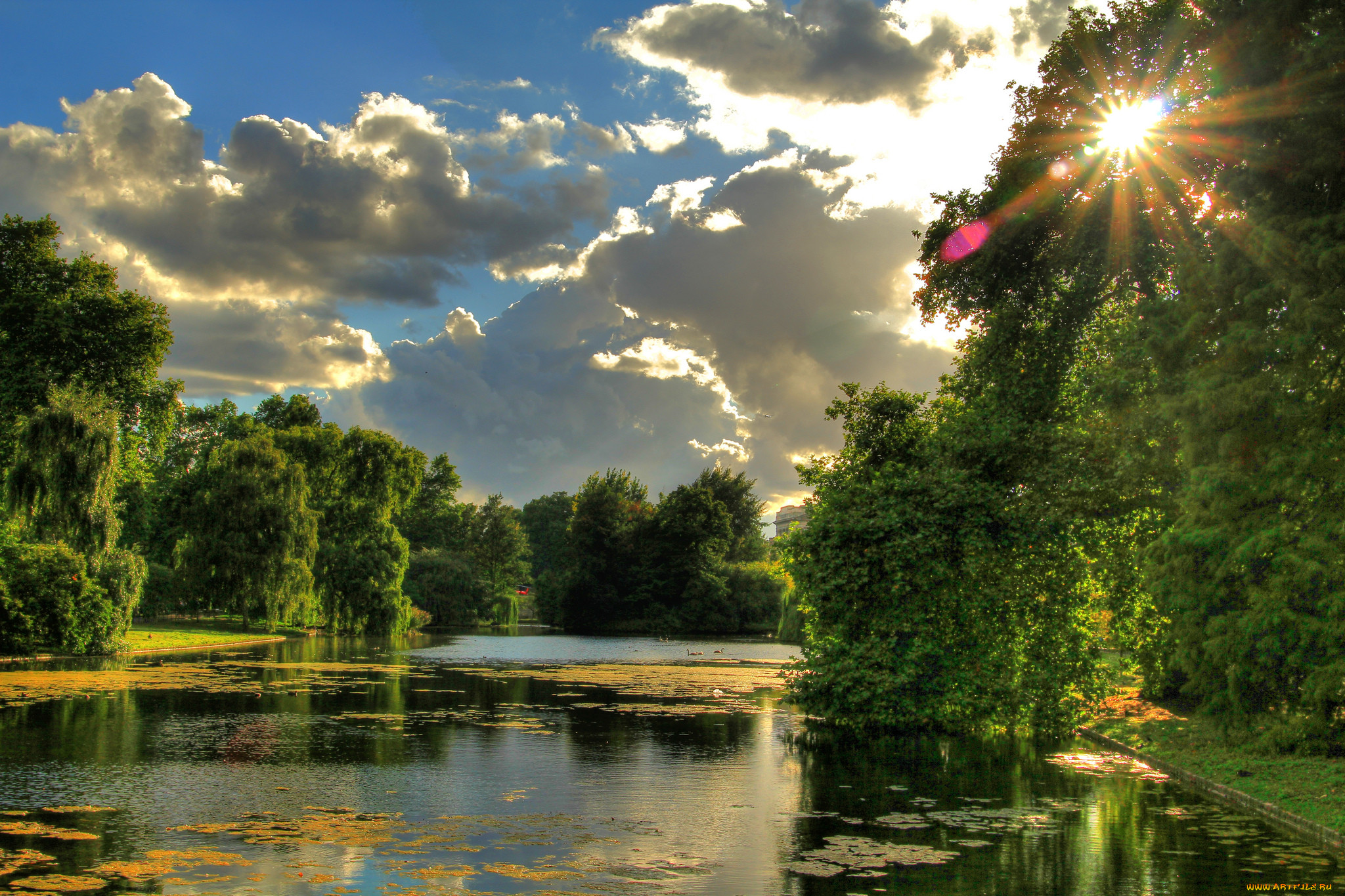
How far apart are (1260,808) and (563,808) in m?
7.95

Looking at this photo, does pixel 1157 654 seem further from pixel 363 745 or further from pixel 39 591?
pixel 39 591

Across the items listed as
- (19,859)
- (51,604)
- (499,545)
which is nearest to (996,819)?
(19,859)

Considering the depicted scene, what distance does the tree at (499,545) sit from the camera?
10862 centimetres

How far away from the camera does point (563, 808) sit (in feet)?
34.6

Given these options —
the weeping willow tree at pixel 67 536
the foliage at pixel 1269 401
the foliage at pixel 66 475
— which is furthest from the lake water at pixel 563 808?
the foliage at pixel 66 475

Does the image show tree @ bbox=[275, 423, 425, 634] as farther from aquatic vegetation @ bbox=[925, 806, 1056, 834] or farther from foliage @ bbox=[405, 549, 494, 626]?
aquatic vegetation @ bbox=[925, 806, 1056, 834]

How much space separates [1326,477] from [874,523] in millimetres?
6712

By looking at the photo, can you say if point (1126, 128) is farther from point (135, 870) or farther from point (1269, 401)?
point (135, 870)

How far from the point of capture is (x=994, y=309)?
22.8 m

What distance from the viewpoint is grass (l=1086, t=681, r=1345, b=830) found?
34.9 feet

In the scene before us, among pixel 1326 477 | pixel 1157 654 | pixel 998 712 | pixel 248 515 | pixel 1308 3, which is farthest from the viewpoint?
pixel 248 515

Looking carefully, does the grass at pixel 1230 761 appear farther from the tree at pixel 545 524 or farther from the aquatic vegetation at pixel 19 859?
the tree at pixel 545 524

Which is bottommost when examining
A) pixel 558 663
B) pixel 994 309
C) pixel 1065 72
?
pixel 558 663

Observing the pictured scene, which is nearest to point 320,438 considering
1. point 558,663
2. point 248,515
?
point 248,515
